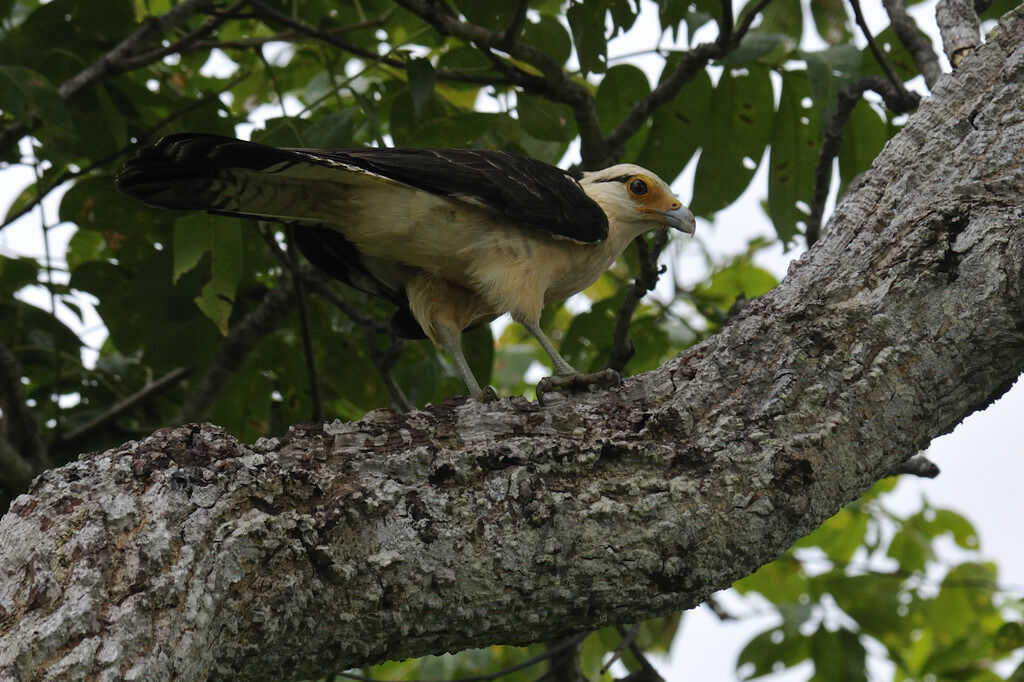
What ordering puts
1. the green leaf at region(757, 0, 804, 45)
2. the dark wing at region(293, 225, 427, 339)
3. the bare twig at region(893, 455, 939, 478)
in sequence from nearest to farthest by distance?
the bare twig at region(893, 455, 939, 478), the dark wing at region(293, 225, 427, 339), the green leaf at region(757, 0, 804, 45)

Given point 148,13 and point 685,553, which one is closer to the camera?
point 685,553

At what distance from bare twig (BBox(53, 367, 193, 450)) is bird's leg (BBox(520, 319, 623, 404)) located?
2056 millimetres

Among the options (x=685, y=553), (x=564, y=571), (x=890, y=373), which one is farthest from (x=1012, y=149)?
(x=564, y=571)

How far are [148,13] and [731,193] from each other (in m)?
2.95

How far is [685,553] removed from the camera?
259 centimetres

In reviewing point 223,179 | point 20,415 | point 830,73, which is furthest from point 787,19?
point 20,415

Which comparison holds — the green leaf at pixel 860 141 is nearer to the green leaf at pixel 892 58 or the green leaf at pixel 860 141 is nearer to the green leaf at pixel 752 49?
the green leaf at pixel 892 58

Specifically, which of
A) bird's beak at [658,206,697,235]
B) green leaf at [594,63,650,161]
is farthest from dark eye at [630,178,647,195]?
green leaf at [594,63,650,161]

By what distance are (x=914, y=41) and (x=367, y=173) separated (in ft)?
7.94

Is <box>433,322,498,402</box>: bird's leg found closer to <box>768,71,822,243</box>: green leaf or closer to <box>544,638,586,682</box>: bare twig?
<box>544,638,586,682</box>: bare twig

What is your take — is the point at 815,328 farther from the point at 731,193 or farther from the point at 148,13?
the point at 148,13

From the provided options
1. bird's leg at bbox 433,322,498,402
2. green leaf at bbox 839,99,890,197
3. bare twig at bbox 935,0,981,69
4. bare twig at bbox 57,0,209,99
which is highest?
bare twig at bbox 57,0,209,99

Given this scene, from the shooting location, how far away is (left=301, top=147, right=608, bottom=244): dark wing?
387 centimetres

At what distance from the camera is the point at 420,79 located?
4.17 meters
